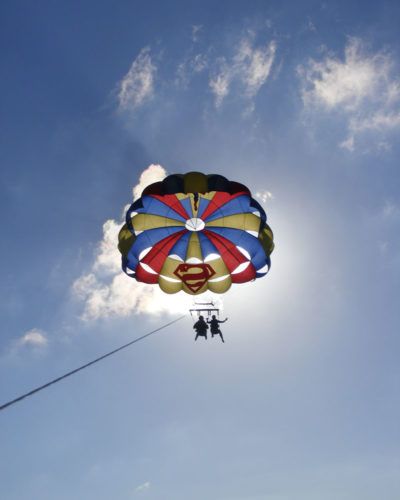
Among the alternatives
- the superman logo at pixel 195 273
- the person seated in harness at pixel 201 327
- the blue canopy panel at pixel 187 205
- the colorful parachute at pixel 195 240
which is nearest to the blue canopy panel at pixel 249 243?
the colorful parachute at pixel 195 240

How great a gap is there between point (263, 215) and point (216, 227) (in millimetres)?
1692

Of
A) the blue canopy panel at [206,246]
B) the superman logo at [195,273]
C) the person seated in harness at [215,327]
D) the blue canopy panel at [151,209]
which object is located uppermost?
the blue canopy panel at [151,209]

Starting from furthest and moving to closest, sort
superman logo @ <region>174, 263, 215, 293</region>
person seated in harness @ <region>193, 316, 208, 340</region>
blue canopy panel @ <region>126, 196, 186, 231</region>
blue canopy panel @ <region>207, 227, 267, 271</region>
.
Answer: superman logo @ <region>174, 263, 215, 293</region>, blue canopy panel @ <region>207, 227, 267, 271</region>, person seated in harness @ <region>193, 316, 208, 340</region>, blue canopy panel @ <region>126, 196, 186, 231</region>

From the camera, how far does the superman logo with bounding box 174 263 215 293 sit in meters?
13.9

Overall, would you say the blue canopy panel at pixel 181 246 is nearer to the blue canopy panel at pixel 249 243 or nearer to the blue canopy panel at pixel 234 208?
the blue canopy panel at pixel 234 208

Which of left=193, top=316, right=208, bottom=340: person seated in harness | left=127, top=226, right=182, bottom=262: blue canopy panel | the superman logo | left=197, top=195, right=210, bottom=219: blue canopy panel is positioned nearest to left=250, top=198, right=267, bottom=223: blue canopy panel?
left=197, top=195, right=210, bottom=219: blue canopy panel

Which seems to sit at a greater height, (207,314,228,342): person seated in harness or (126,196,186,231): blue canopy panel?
(126,196,186,231): blue canopy panel

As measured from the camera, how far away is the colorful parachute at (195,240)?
13234 millimetres

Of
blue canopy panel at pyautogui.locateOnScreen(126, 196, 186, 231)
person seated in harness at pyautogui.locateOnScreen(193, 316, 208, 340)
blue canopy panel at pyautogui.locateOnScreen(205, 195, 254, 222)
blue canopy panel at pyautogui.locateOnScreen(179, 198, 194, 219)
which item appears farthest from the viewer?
blue canopy panel at pyautogui.locateOnScreen(179, 198, 194, 219)

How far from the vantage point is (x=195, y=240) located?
14.1 meters

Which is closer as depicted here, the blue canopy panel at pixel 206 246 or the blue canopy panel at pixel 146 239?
the blue canopy panel at pixel 146 239

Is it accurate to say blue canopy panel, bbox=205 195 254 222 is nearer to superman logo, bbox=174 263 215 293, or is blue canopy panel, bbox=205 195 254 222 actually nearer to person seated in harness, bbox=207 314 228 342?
superman logo, bbox=174 263 215 293

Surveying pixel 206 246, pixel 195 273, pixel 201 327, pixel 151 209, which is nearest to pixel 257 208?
pixel 206 246

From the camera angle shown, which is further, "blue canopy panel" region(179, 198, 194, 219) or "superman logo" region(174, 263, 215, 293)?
"superman logo" region(174, 263, 215, 293)
